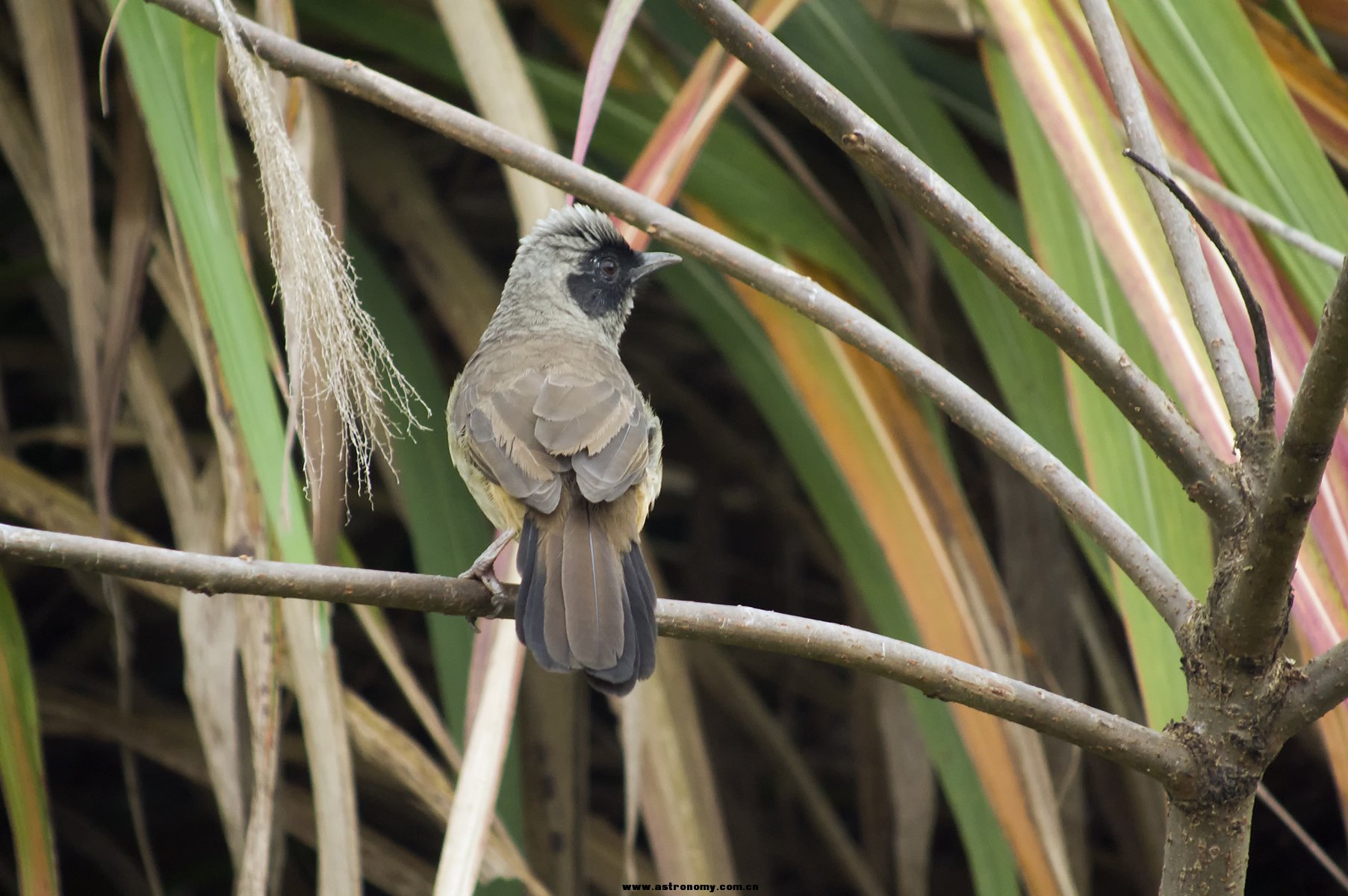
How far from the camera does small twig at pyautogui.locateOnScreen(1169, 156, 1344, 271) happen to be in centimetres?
147

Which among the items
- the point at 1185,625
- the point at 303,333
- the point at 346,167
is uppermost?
the point at 346,167

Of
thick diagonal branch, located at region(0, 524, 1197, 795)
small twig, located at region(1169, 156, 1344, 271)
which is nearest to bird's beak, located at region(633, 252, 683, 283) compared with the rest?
small twig, located at region(1169, 156, 1344, 271)

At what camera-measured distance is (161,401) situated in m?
2.78

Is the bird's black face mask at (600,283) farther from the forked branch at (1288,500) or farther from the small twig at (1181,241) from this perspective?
the forked branch at (1288,500)

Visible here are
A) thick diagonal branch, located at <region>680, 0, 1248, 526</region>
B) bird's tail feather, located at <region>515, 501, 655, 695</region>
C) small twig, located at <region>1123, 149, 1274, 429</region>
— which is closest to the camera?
small twig, located at <region>1123, 149, 1274, 429</region>

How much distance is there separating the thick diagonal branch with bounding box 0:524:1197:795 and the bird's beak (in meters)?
1.47

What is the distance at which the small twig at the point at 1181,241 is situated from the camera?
1395 millimetres

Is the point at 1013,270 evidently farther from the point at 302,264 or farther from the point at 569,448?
the point at 569,448

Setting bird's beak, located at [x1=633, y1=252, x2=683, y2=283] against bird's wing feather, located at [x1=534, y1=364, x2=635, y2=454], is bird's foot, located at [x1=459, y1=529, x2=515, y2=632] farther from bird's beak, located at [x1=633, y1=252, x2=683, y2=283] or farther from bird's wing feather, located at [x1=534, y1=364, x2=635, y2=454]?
bird's beak, located at [x1=633, y1=252, x2=683, y2=283]

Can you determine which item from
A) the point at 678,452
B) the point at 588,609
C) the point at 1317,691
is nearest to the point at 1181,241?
the point at 1317,691

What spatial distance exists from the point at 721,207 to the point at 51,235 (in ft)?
4.61

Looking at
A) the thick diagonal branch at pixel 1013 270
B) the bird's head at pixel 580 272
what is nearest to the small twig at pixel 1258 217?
the thick diagonal branch at pixel 1013 270

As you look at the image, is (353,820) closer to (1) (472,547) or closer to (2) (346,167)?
(1) (472,547)

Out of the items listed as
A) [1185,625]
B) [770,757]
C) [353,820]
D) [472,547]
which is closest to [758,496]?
[770,757]
